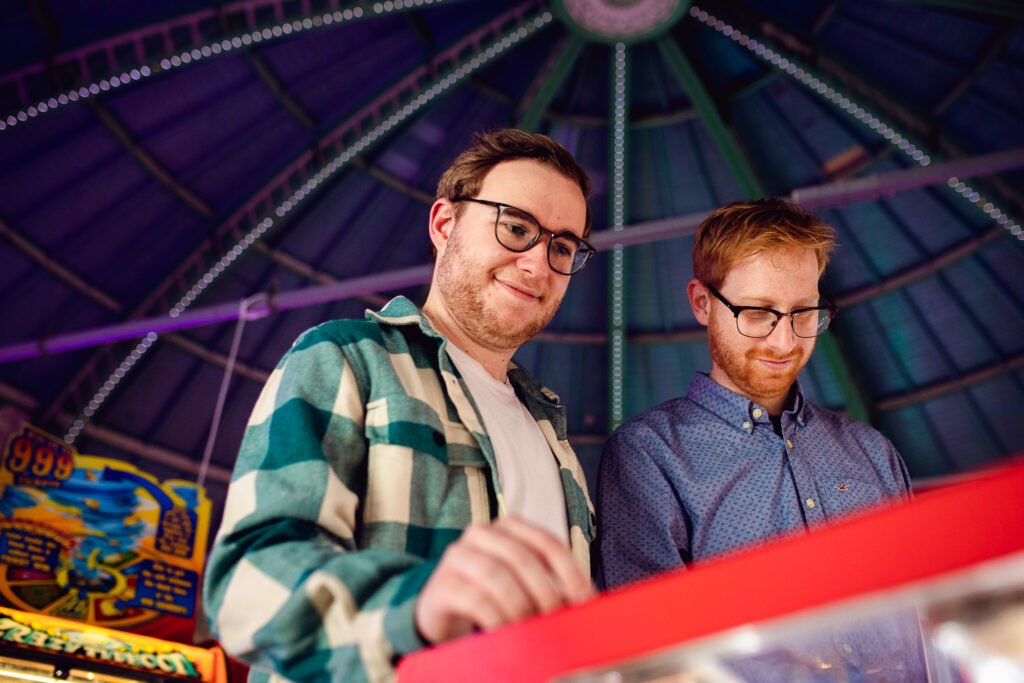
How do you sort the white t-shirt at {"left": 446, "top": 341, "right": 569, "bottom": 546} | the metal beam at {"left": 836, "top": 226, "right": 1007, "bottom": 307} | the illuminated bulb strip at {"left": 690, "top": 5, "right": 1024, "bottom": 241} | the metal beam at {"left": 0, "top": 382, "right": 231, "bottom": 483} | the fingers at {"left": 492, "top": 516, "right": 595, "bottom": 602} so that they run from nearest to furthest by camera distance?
1. the fingers at {"left": 492, "top": 516, "right": 595, "bottom": 602}
2. the white t-shirt at {"left": 446, "top": 341, "right": 569, "bottom": 546}
3. the illuminated bulb strip at {"left": 690, "top": 5, "right": 1024, "bottom": 241}
4. the metal beam at {"left": 836, "top": 226, "right": 1007, "bottom": 307}
5. the metal beam at {"left": 0, "top": 382, "right": 231, "bottom": 483}

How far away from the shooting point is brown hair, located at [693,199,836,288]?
210cm

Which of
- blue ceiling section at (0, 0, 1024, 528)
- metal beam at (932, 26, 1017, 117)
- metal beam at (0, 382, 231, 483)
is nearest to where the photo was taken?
metal beam at (932, 26, 1017, 117)

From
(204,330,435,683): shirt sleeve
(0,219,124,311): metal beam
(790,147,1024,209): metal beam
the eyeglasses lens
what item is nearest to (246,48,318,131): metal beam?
(0,219,124,311): metal beam

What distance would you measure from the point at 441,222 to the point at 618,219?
6534 millimetres

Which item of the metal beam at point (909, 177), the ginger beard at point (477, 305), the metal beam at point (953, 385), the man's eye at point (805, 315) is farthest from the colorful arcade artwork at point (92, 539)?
the metal beam at point (953, 385)

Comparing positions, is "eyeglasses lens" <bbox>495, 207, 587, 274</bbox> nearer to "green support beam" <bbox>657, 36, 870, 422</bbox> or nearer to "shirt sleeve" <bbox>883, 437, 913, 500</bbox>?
"shirt sleeve" <bbox>883, 437, 913, 500</bbox>

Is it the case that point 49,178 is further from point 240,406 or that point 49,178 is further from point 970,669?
point 970,669

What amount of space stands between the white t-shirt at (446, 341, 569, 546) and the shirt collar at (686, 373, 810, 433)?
1.82ft

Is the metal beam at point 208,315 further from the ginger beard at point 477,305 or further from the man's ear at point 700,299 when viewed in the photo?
the ginger beard at point 477,305

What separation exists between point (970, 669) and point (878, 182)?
6.03 meters

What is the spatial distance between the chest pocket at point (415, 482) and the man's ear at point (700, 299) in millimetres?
1088

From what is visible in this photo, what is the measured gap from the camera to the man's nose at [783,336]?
→ 2039 millimetres

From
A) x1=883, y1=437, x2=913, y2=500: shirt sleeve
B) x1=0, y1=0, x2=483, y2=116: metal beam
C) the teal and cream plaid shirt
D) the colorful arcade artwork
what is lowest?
the teal and cream plaid shirt

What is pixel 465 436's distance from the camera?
145cm
